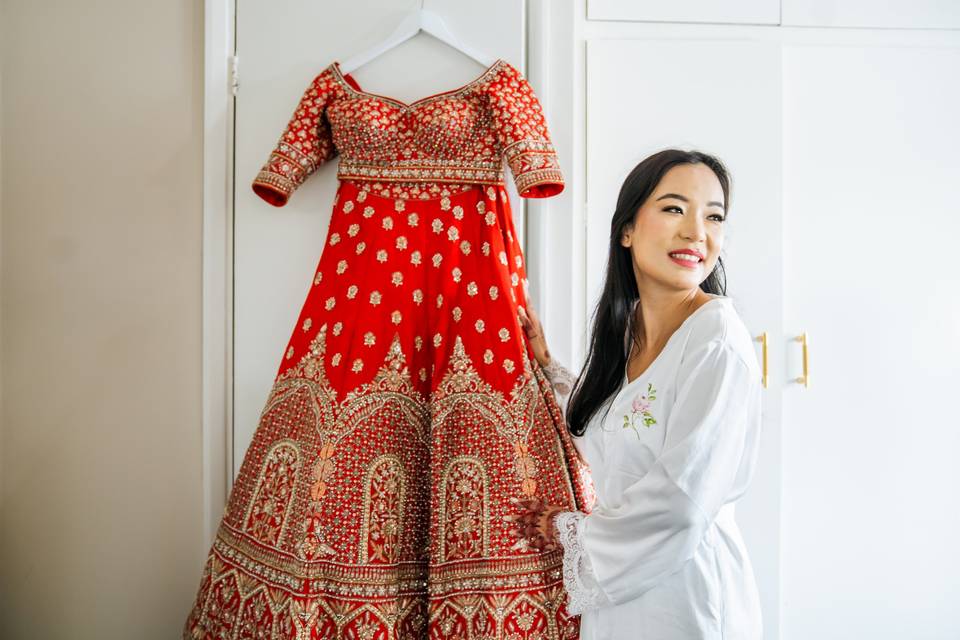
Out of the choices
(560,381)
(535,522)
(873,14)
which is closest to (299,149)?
(560,381)

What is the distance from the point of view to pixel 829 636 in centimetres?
177

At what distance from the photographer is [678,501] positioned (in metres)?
0.96

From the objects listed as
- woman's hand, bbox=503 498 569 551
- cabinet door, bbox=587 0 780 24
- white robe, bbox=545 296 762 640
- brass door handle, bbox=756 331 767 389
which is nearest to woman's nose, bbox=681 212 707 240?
white robe, bbox=545 296 762 640

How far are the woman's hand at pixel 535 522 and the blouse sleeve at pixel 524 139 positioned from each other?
625 millimetres

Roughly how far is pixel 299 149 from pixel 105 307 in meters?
0.68

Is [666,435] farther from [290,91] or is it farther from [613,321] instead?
[290,91]

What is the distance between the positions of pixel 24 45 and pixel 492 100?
47.3 inches

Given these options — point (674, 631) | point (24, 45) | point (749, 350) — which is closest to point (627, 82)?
point (749, 350)

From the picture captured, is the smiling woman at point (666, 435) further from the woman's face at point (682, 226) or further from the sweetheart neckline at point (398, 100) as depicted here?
the sweetheart neckline at point (398, 100)

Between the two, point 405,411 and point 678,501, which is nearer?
point 678,501

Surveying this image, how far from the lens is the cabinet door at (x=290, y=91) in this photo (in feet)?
4.98

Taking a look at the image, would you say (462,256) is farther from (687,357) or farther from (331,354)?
(687,357)

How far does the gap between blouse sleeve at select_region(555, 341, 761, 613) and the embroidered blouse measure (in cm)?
57

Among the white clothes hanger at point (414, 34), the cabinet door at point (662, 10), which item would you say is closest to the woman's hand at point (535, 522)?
the white clothes hanger at point (414, 34)
